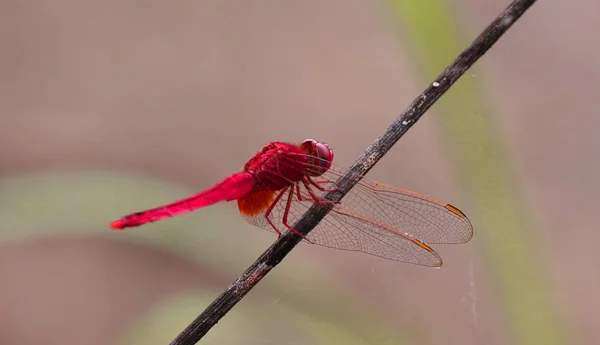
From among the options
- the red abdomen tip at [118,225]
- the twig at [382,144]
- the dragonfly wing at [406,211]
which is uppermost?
the dragonfly wing at [406,211]

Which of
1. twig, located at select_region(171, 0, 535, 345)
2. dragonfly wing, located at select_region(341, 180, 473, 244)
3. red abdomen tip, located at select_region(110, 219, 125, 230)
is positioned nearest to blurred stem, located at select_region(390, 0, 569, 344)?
dragonfly wing, located at select_region(341, 180, 473, 244)

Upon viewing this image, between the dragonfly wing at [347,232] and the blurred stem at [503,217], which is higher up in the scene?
the blurred stem at [503,217]

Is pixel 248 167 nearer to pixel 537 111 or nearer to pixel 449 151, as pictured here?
pixel 449 151

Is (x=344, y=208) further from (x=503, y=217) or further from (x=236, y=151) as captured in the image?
(x=236, y=151)

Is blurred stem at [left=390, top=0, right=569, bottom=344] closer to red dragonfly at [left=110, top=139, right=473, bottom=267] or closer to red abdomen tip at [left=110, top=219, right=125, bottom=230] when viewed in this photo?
red dragonfly at [left=110, top=139, right=473, bottom=267]

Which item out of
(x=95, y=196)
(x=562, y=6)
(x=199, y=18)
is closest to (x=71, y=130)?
(x=199, y=18)

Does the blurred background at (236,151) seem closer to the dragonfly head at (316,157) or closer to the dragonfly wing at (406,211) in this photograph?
the dragonfly wing at (406,211)

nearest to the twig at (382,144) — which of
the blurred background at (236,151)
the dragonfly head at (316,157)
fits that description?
the dragonfly head at (316,157)
